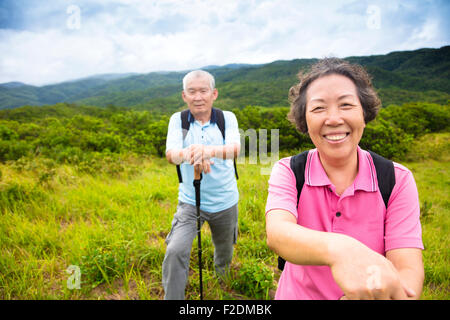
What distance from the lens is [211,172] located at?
2.45 meters

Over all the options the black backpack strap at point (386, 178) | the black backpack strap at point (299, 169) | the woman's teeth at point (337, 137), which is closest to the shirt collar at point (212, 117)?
the black backpack strap at point (299, 169)

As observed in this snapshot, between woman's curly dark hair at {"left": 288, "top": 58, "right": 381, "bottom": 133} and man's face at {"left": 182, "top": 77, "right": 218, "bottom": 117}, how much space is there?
3.83 feet

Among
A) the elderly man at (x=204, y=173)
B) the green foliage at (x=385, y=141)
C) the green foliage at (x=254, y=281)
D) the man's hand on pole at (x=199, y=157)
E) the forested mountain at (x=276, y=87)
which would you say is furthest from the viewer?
the forested mountain at (x=276, y=87)

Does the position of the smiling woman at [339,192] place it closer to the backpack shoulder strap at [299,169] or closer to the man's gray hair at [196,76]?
the backpack shoulder strap at [299,169]

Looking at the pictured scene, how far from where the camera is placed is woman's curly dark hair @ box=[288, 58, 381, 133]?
1201 mm

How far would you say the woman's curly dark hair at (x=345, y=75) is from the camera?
1201mm

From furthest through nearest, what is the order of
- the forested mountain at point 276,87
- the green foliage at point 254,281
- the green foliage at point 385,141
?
the forested mountain at point 276,87 → the green foliage at point 385,141 → the green foliage at point 254,281

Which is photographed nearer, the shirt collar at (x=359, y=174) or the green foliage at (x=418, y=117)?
the shirt collar at (x=359, y=174)

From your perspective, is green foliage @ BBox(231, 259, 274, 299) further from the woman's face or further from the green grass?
the woman's face

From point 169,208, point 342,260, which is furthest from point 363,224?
point 169,208

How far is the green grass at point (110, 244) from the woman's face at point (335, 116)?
1.87 m

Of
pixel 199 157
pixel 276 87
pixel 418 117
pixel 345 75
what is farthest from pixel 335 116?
pixel 276 87

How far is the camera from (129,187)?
5215 mm

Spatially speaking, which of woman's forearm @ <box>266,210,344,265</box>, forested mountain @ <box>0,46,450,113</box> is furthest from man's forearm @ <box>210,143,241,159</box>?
forested mountain @ <box>0,46,450,113</box>
